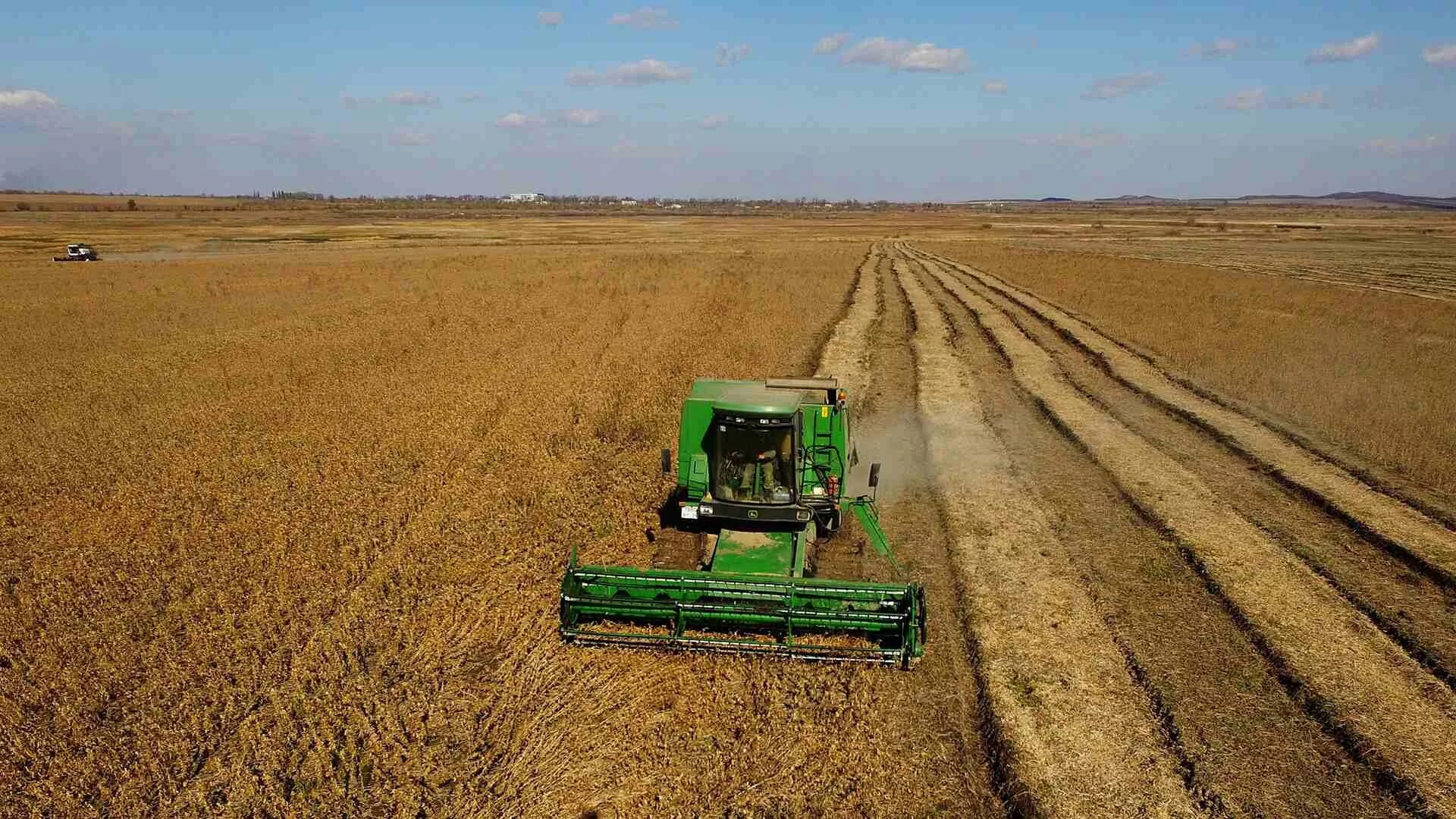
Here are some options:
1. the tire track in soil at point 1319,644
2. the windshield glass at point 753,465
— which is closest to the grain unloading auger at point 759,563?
the windshield glass at point 753,465

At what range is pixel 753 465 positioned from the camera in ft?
31.5

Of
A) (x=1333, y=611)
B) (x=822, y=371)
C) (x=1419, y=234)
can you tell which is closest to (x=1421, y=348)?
(x=822, y=371)

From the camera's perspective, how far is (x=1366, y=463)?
52.7 ft

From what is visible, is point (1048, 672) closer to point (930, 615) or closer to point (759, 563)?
point (930, 615)

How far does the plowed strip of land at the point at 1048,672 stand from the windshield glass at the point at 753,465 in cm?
302

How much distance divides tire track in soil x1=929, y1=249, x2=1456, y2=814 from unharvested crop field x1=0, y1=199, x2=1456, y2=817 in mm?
55

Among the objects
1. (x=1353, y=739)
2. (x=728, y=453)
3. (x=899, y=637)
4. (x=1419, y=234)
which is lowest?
(x=1353, y=739)

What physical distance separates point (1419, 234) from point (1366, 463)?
116130 millimetres

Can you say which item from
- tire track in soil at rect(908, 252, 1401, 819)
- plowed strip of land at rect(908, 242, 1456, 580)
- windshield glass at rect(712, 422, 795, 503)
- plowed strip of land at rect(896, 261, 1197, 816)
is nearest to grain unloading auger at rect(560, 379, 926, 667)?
windshield glass at rect(712, 422, 795, 503)

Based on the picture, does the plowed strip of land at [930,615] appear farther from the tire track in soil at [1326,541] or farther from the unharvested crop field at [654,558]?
the tire track in soil at [1326,541]

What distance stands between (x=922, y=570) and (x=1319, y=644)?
4689 mm

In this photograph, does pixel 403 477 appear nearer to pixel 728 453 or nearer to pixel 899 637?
pixel 728 453

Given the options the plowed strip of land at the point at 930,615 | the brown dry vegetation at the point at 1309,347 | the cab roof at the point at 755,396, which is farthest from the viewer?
the brown dry vegetation at the point at 1309,347

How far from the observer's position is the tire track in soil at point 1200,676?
7039 mm
